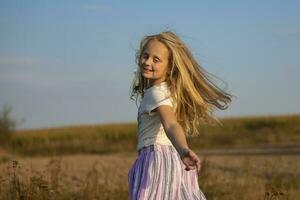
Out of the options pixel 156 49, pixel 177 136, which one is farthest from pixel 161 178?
pixel 156 49

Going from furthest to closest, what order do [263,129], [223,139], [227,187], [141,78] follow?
1. [263,129]
2. [223,139]
3. [227,187]
4. [141,78]

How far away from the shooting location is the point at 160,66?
5188 mm

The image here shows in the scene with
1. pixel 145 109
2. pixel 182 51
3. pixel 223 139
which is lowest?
pixel 223 139

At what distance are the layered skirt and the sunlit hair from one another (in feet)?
0.90

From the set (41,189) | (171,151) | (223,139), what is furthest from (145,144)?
(223,139)

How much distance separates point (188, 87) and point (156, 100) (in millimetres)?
280

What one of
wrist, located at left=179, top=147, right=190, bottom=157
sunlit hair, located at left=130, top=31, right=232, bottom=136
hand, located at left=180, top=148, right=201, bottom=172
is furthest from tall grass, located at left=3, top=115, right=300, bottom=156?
hand, located at left=180, top=148, right=201, bottom=172

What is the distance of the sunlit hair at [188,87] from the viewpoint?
5207 mm

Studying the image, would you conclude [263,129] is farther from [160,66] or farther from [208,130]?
[160,66]

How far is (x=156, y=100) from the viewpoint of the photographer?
5.05 metres

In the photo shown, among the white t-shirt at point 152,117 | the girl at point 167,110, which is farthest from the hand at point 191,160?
the white t-shirt at point 152,117

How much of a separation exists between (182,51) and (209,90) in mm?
316

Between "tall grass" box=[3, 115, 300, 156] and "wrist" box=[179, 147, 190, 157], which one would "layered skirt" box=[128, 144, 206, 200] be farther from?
"tall grass" box=[3, 115, 300, 156]

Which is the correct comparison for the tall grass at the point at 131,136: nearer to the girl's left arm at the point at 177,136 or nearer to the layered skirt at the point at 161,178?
the layered skirt at the point at 161,178
